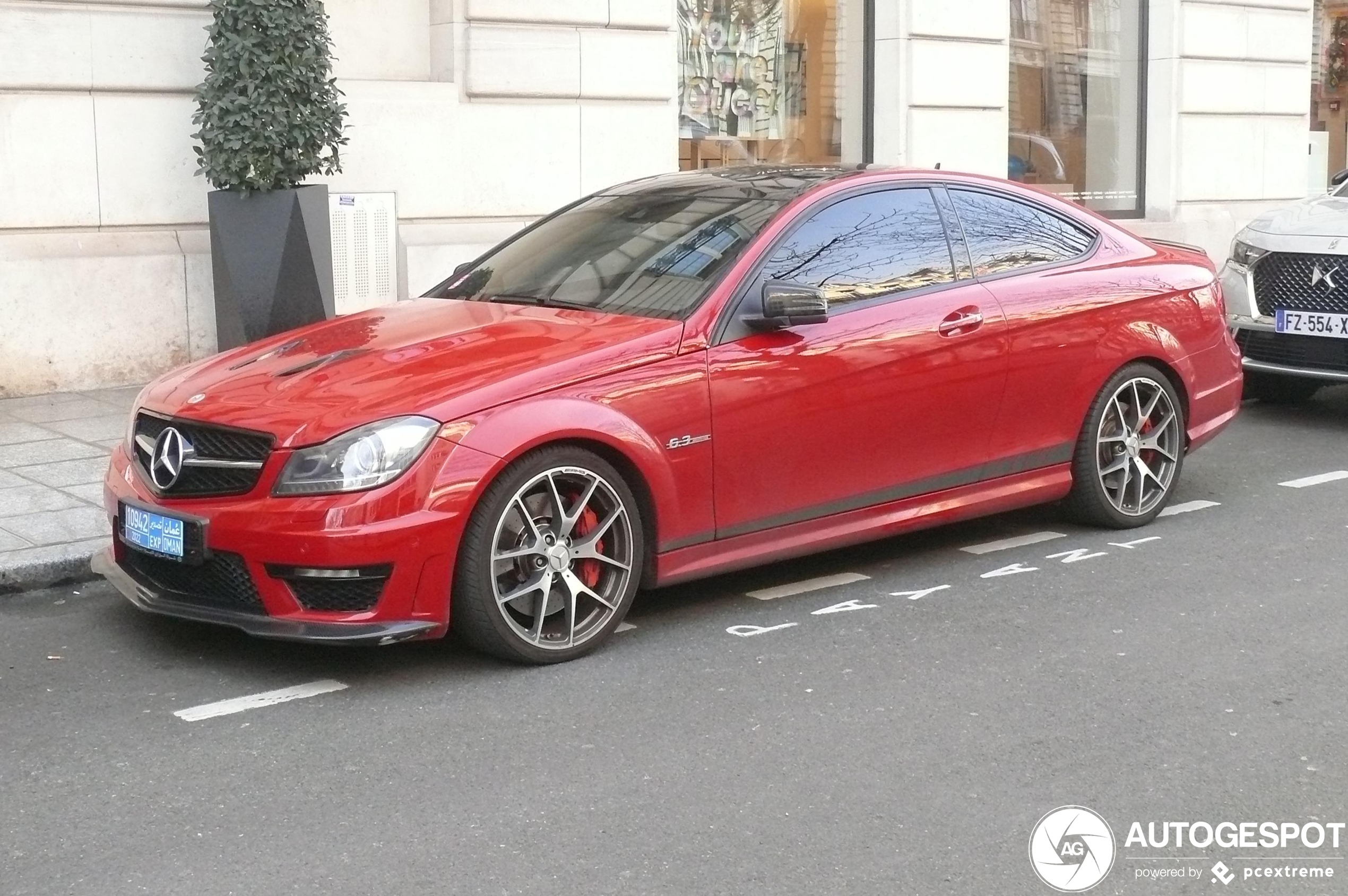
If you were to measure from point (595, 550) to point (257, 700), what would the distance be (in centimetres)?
113

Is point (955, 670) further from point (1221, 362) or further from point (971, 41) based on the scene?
point (971, 41)

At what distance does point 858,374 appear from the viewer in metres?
6.05

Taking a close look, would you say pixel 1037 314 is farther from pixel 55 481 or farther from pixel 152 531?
pixel 55 481

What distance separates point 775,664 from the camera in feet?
17.7

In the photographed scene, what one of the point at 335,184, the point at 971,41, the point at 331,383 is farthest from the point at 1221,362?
the point at 971,41

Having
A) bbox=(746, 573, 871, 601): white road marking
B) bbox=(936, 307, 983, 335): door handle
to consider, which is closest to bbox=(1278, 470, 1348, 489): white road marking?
bbox=(936, 307, 983, 335): door handle

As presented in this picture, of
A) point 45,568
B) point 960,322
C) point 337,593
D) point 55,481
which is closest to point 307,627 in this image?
point 337,593

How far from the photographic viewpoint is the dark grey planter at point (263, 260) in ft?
33.4

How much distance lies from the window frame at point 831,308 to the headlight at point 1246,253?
167 inches

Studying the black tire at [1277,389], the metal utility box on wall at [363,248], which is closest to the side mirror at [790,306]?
the black tire at [1277,389]

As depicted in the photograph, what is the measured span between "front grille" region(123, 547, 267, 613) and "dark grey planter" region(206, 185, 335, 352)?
4885 mm

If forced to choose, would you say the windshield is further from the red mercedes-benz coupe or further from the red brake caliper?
the red brake caliper

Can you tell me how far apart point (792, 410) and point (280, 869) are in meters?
2.64

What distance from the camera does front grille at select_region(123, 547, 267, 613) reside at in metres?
5.09
